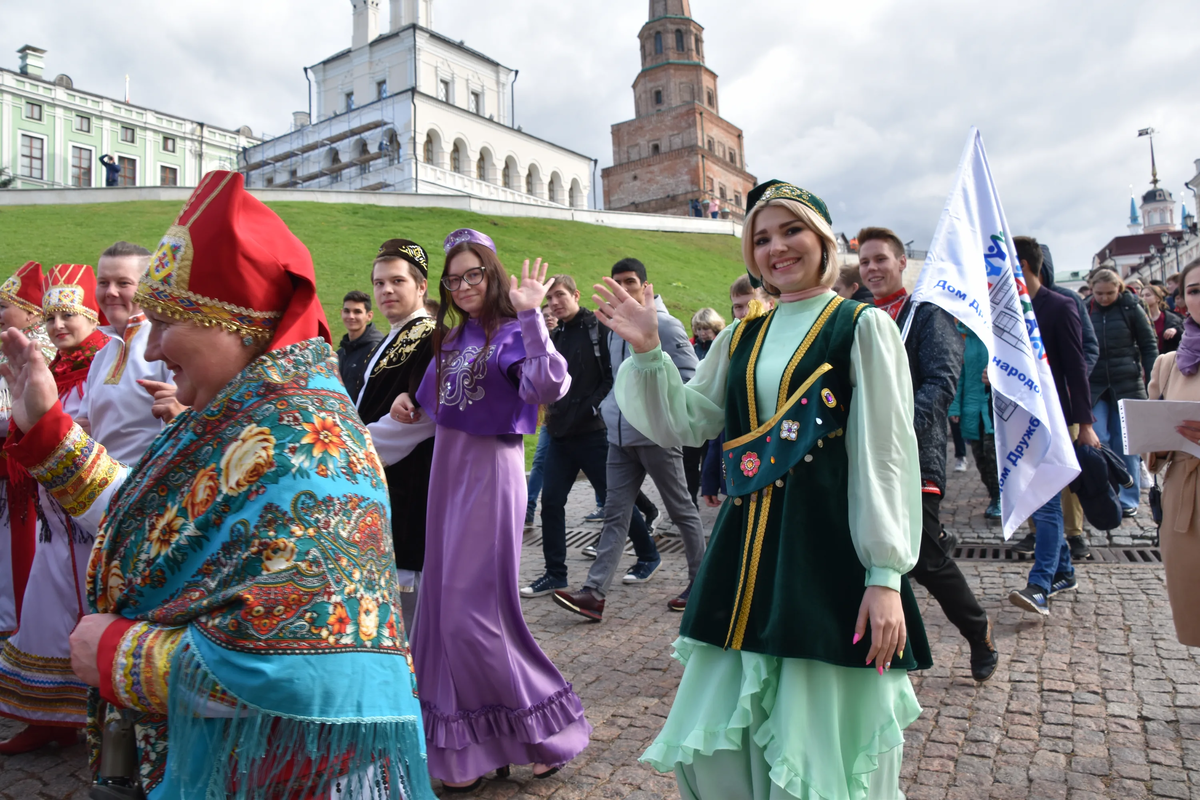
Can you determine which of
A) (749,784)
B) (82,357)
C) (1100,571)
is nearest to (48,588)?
(82,357)

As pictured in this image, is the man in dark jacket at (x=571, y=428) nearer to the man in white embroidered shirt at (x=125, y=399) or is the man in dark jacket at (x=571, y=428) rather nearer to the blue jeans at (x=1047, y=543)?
the blue jeans at (x=1047, y=543)

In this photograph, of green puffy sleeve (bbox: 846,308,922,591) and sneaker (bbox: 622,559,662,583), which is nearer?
green puffy sleeve (bbox: 846,308,922,591)

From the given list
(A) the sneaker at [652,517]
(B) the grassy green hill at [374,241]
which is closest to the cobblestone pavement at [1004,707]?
(A) the sneaker at [652,517]

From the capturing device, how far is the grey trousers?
19.0 feet

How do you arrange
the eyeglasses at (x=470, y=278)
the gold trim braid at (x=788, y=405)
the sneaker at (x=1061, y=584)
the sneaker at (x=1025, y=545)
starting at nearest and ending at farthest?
the gold trim braid at (x=788, y=405)
the eyeglasses at (x=470, y=278)
the sneaker at (x=1061, y=584)
the sneaker at (x=1025, y=545)

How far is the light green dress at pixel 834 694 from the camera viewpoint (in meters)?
2.20

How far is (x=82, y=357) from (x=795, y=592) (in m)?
4.04

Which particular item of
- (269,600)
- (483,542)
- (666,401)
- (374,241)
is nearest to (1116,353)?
(483,542)

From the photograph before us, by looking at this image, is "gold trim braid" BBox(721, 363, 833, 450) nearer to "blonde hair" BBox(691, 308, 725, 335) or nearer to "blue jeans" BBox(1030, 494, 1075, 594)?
"blue jeans" BBox(1030, 494, 1075, 594)

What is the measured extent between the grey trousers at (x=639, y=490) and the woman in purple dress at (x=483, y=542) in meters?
2.16

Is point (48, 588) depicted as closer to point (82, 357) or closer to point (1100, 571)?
point (82, 357)

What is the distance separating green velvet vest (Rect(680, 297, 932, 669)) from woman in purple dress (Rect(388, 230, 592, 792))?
1240mm

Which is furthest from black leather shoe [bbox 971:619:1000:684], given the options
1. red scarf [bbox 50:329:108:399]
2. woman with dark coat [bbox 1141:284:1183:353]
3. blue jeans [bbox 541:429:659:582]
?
woman with dark coat [bbox 1141:284:1183:353]

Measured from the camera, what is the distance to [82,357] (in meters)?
4.49
